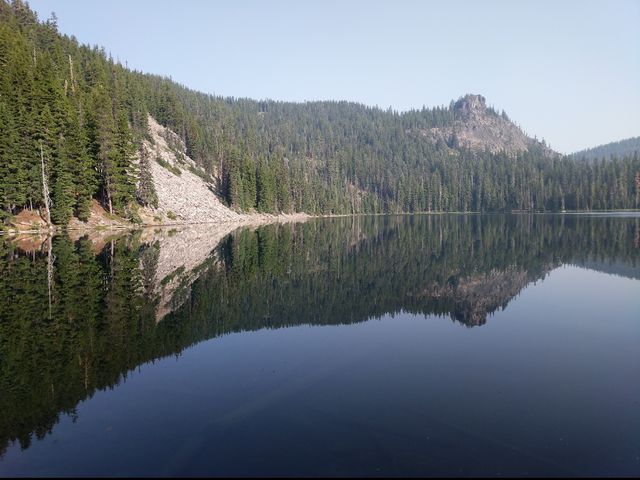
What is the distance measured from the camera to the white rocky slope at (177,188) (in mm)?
97000

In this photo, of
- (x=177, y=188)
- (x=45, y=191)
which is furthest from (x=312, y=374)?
(x=177, y=188)

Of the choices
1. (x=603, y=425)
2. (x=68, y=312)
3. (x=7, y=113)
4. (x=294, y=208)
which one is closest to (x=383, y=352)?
(x=603, y=425)

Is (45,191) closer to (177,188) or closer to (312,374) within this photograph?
(177,188)

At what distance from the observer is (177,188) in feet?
350

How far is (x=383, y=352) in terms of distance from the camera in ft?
60.1

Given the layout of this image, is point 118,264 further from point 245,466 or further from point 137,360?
point 245,466

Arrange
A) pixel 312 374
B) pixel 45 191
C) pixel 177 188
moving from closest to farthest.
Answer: pixel 312 374, pixel 45 191, pixel 177 188


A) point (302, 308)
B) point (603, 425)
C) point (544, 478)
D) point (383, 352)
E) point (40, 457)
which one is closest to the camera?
point (544, 478)

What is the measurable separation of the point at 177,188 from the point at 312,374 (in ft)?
325

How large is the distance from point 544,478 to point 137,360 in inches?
547

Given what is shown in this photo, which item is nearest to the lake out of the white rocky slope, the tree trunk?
the tree trunk

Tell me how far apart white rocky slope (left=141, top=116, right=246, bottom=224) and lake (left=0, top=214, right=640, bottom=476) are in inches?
2515

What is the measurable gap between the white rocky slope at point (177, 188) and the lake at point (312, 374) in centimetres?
6388

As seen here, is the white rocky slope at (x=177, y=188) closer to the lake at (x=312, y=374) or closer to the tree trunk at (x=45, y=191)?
the tree trunk at (x=45, y=191)
